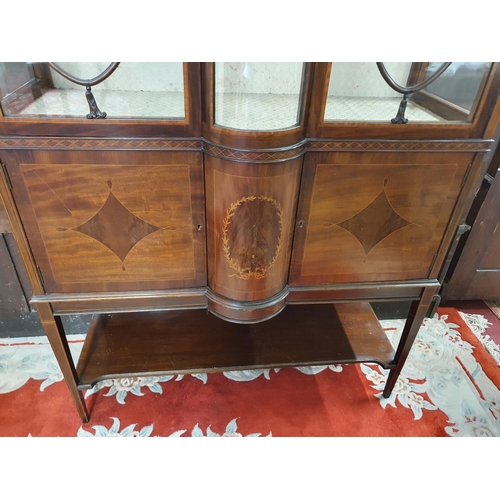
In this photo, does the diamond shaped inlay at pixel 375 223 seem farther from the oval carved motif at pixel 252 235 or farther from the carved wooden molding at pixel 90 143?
the carved wooden molding at pixel 90 143

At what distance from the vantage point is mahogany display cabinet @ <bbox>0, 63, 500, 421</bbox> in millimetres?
651

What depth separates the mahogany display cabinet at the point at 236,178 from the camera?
0.65m

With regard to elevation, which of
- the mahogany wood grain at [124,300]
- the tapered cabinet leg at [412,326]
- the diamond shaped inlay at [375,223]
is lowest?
the tapered cabinet leg at [412,326]

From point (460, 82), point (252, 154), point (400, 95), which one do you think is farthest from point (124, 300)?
point (460, 82)

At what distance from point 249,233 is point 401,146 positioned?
323 millimetres

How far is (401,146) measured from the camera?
2.40ft

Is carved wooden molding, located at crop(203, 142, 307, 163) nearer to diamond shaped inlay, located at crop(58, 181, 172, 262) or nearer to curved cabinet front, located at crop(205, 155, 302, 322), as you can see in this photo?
curved cabinet front, located at crop(205, 155, 302, 322)

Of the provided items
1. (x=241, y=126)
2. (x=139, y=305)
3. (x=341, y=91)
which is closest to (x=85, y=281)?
(x=139, y=305)

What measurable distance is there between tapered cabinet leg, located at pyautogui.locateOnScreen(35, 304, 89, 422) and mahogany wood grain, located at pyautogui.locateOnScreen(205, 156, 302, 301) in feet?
1.16

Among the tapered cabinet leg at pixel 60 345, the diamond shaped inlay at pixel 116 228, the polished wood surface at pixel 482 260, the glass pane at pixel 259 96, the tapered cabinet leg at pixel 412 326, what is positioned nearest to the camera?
the glass pane at pixel 259 96

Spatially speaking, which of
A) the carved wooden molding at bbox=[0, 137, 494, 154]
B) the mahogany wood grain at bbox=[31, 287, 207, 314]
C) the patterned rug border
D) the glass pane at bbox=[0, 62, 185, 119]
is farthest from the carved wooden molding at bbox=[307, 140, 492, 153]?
the patterned rug border

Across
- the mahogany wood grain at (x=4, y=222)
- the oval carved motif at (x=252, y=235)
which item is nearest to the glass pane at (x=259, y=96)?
the oval carved motif at (x=252, y=235)

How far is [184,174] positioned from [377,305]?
97 cm

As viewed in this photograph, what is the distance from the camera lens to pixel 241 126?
0.65 m
